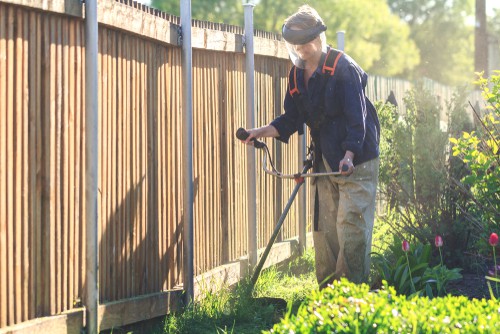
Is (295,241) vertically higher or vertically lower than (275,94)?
lower

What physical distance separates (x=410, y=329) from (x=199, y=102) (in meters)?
3.53

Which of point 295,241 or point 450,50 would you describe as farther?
point 450,50

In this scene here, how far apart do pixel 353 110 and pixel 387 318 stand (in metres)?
2.94

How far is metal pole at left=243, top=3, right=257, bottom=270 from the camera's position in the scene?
7438 millimetres

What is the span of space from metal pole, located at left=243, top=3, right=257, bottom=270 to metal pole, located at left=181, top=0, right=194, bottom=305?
1.27 metres

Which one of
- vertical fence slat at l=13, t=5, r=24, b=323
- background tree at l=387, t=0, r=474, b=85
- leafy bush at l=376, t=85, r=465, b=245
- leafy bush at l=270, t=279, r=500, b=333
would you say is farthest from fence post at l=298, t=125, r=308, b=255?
background tree at l=387, t=0, r=474, b=85

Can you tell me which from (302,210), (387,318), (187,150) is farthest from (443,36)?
(387,318)

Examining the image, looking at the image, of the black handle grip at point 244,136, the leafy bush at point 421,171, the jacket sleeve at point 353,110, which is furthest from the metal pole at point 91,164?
the leafy bush at point 421,171

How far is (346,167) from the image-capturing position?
5.86 metres

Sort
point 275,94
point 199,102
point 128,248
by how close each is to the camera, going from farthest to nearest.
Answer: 1. point 275,94
2. point 199,102
3. point 128,248

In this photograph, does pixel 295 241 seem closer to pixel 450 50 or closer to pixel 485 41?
pixel 485 41

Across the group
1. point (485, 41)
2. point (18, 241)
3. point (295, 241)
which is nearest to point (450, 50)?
point (485, 41)

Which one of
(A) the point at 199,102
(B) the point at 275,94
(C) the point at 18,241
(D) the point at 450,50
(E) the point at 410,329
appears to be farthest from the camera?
(D) the point at 450,50

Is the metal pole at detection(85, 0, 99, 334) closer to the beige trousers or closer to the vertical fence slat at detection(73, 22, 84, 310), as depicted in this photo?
the vertical fence slat at detection(73, 22, 84, 310)
